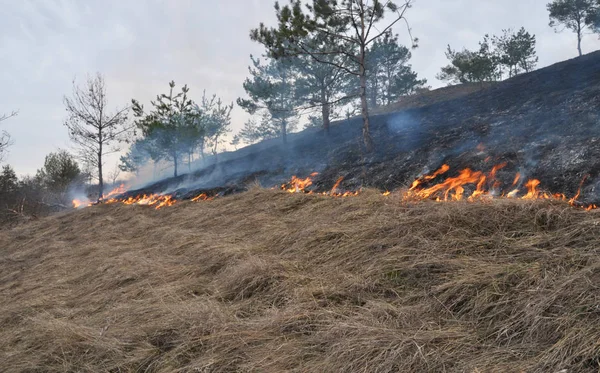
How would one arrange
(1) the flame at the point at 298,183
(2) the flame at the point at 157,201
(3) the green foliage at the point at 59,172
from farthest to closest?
(3) the green foliage at the point at 59,172, (2) the flame at the point at 157,201, (1) the flame at the point at 298,183

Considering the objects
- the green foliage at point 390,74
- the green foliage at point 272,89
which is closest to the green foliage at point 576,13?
the green foliage at point 390,74

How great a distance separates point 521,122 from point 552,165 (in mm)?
3533

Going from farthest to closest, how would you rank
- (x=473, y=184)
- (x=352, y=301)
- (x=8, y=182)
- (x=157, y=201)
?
(x=8, y=182)
(x=157, y=201)
(x=473, y=184)
(x=352, y=301)

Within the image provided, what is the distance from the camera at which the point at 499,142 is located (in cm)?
760

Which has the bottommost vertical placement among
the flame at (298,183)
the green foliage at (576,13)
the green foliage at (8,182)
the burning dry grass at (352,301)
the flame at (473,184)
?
the burning dry grass at (352,301)

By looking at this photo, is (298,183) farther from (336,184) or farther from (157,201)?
(157,201)

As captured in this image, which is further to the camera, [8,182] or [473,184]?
[8,182]

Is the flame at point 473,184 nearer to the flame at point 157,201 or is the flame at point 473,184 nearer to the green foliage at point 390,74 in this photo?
the flame at point 157,201

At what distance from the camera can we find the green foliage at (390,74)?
26.2 meters

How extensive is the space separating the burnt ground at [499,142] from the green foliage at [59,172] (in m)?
11.9

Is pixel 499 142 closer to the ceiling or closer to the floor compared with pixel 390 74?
closer to the floor

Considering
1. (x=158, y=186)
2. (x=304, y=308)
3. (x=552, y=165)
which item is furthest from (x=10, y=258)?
(x=158, y=186)

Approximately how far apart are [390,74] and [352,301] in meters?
34.1

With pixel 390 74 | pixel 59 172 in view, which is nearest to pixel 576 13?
pixel 390 74
